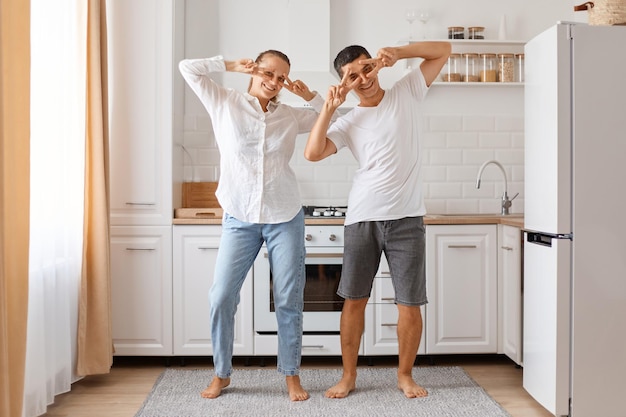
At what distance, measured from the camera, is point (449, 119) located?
165 inches

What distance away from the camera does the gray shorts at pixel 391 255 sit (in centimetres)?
291

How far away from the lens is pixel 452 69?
4105 millimetres

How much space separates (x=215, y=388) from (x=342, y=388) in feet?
1.87

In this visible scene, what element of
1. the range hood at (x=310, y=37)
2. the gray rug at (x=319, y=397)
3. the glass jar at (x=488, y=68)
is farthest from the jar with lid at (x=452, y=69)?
the gray rug at (x=319, y=397)

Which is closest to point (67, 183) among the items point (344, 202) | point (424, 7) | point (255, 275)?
point (255, 275)

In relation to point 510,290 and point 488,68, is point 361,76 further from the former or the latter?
point 488,68

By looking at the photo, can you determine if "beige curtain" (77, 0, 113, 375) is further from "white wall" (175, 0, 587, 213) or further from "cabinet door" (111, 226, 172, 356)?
"white wall" (175, 0, 587, 213)

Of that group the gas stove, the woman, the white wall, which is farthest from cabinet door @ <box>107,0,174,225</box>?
the gas stove

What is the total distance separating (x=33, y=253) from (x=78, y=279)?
0.57m

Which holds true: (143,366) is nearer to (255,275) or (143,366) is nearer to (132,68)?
(255,275)

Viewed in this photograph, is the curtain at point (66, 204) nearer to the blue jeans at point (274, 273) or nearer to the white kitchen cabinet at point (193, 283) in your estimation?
the white kitchen cabinet at point (193, 283)

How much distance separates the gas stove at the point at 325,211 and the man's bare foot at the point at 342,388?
3.07 ft
